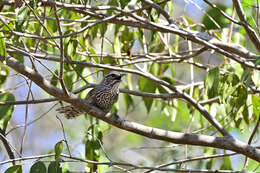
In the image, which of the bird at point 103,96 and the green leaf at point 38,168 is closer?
the green leaf at point 38,168

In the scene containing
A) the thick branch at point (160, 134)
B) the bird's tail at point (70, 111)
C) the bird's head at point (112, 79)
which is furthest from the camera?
the bird's head at point (112, 79)

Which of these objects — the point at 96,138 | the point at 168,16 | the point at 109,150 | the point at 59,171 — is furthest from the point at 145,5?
the point at 109,150

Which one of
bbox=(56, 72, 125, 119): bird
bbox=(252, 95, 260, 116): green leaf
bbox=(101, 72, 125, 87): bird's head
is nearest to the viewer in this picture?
bbox=(252, 95, 260, 116): green leaf

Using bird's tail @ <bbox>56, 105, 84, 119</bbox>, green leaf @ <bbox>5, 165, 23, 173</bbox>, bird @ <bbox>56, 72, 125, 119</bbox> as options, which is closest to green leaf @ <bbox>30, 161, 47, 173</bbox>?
green leaf @ <bbox>5, 165, 23, 173</bbox>

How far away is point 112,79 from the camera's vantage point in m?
5.86

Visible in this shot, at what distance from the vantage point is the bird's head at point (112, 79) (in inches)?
227

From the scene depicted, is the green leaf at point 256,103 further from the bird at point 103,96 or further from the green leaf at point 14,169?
the green leaf at point 14,169

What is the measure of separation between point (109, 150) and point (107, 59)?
587 cm

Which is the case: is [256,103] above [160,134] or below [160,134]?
above

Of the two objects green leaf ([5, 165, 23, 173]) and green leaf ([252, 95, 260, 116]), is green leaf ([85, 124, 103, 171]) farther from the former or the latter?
green leaf ([252, 95, 260, 116])

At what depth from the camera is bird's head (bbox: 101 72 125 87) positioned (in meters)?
5.78

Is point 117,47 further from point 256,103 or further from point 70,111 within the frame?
point 256,103

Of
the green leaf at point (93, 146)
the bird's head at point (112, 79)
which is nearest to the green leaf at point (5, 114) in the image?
the green leaf at point (93, 146)

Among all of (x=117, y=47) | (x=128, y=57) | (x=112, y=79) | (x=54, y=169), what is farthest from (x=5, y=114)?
(x=112, y=79)
